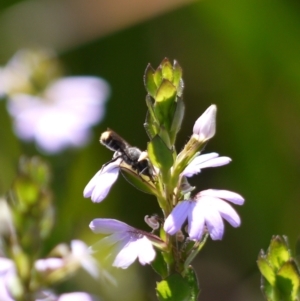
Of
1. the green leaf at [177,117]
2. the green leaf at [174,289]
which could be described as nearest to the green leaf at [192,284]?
the green leaf at [174,289]

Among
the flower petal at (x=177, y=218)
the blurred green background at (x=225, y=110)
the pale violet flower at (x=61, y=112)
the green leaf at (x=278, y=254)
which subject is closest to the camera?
the flower petal at (x=177, y=218)

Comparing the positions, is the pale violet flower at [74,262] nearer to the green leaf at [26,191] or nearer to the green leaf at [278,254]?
the green leaf at [26,191]

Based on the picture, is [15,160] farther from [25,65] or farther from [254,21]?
[254,21]

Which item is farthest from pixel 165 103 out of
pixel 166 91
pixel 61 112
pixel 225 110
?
pixel 225 110

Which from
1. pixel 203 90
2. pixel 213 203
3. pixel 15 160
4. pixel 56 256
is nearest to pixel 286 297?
pixel 213 203

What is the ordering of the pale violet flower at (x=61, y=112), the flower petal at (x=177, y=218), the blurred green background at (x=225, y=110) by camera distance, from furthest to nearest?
the blurred green background at (x=225, y=110) < the pale violet flower at (x=61, y=112) < the flower petal at (x=177, y=218)

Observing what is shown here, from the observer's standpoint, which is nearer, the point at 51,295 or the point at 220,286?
the point at 51,295

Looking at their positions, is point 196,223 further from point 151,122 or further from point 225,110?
point 225,110
